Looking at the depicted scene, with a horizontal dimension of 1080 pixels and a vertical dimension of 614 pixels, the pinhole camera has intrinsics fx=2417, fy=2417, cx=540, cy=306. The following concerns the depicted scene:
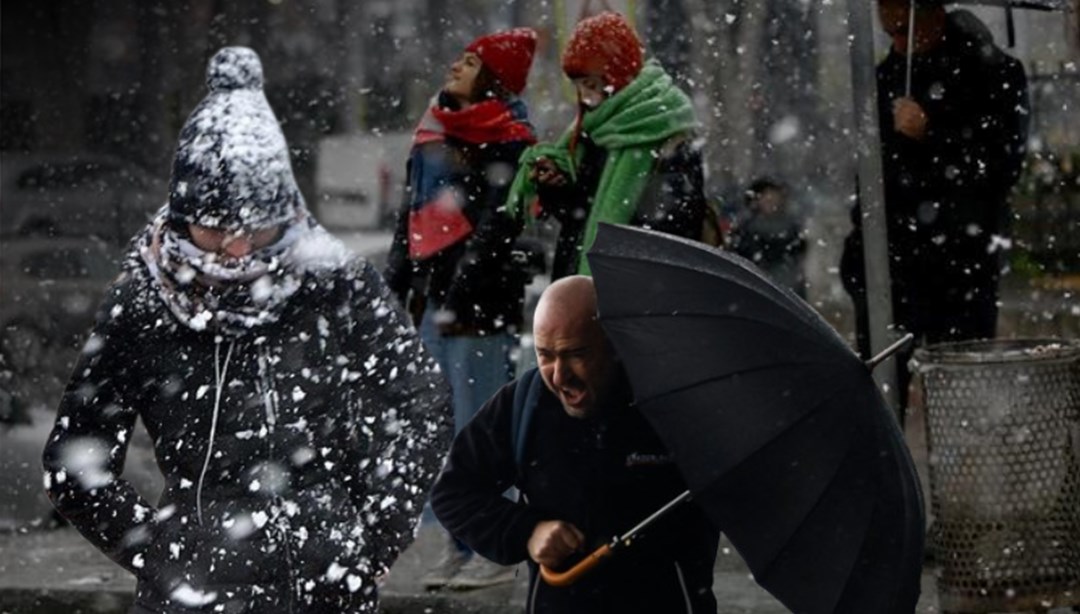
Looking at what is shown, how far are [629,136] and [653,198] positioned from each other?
0.69ft

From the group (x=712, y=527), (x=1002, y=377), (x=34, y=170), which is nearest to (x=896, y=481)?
(x=712, y=527)

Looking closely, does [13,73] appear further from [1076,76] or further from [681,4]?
[1076,76]

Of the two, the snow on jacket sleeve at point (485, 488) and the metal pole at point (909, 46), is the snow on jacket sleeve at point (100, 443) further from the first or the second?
the metal pole at point (909, 46)

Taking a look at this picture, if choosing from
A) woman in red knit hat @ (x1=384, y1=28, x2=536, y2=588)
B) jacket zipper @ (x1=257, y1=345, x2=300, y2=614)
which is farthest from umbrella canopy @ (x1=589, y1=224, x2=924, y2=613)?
woman in red knit hat @ (x1=384, y1=28, x2=536, y2=588)

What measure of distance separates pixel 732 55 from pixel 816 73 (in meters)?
0.38

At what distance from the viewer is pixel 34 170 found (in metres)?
12.6

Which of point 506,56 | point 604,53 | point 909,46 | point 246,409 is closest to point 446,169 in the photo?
point 506,56

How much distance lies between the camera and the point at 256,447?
Result: 15.6 ft

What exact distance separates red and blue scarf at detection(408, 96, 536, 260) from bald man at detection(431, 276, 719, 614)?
10.5ft

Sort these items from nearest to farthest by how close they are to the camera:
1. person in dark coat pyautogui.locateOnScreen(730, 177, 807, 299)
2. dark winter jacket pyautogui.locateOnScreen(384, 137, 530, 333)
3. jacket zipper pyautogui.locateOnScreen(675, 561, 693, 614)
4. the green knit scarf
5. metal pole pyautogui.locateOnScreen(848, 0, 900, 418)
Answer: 1. jacket zipper pyautogui.locateOnScreen(675, 561, 693, 614)
2. the green knit scarf
3. metal pole pyautogui.locateOnScreen(848, 0, 900, 418)
4. dark winter jacket pyautogui.locateOnScreen(384, 137, 530, 333)
5. person in dark coat pyautogui.locateOnScreen(730, 177, 807, 299)

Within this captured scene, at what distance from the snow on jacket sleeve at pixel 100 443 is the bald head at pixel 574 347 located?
2.79ft

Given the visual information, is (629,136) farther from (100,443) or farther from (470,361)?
(100,443)

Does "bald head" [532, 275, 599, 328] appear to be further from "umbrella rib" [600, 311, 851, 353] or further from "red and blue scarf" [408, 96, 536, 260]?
"red and blue scarf" [408, 96, 536, 260]

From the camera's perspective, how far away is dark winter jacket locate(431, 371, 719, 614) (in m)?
5.07
